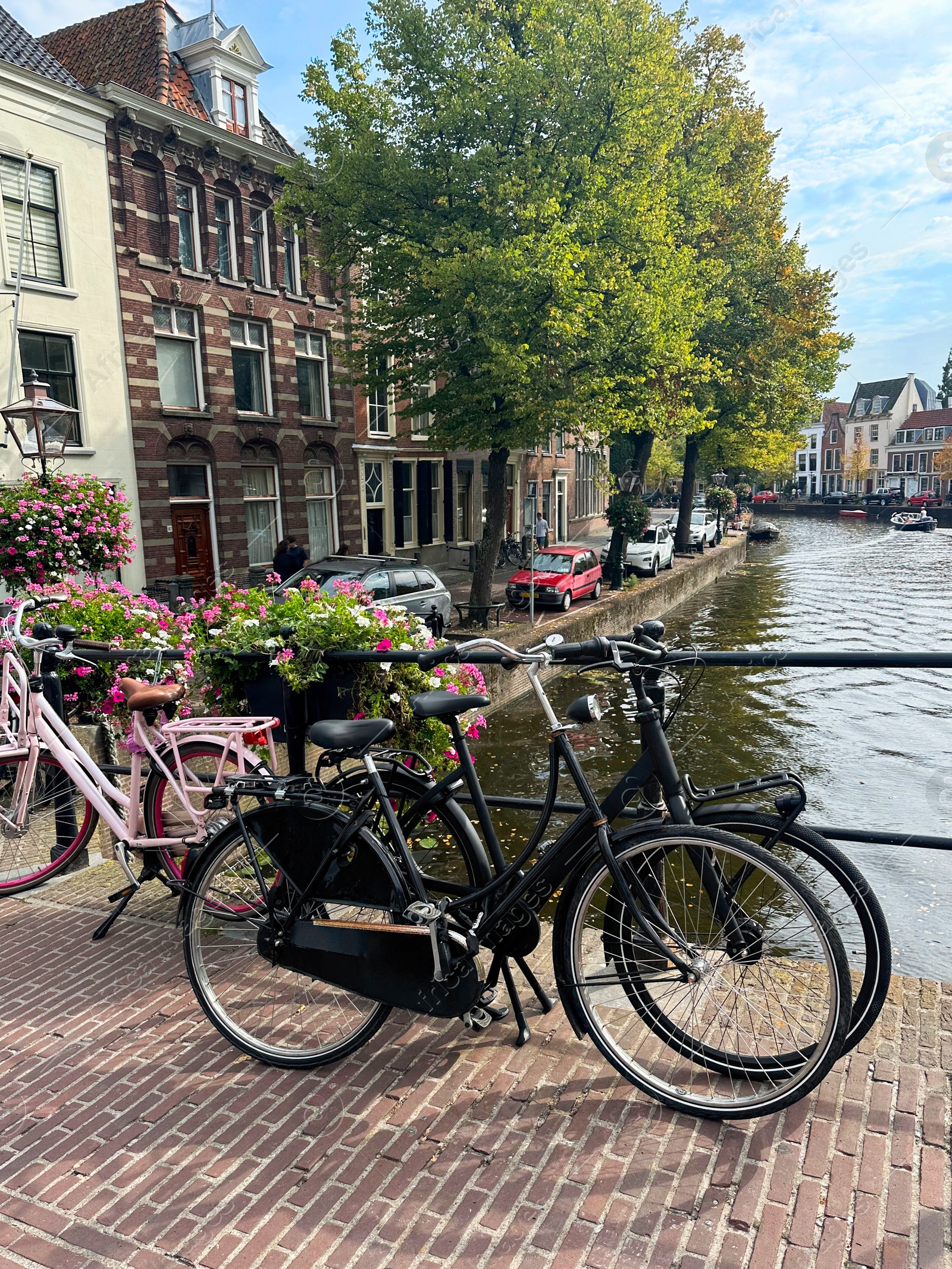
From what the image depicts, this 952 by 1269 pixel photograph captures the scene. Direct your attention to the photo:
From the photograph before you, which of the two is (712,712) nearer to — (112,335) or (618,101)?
(618,101)

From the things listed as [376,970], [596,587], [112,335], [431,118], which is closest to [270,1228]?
[376,970]

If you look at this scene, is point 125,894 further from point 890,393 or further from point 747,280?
point 890,393

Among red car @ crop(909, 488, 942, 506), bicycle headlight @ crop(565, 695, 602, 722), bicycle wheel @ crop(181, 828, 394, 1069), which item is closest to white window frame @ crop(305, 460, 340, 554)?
bicycle wheel @ crop(181, 828, 394, 1069)

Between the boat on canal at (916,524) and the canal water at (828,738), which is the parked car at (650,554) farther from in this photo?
the boat on canal at (916,524)

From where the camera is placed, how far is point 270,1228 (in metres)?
2.13

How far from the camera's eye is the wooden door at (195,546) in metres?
19.8

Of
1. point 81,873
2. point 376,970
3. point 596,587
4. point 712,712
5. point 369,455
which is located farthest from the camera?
point 369,455

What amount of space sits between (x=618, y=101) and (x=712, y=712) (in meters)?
11.2

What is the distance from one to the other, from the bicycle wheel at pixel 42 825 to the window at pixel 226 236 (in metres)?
18.9

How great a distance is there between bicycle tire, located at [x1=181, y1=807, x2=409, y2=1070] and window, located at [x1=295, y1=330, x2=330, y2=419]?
69.3ft

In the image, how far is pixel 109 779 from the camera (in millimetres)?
4074

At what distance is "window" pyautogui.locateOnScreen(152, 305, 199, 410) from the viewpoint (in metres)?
19.1

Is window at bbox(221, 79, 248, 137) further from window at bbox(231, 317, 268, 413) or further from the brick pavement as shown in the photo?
the brick pavement

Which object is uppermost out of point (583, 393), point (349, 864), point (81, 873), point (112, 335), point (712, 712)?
point (112, 335)
